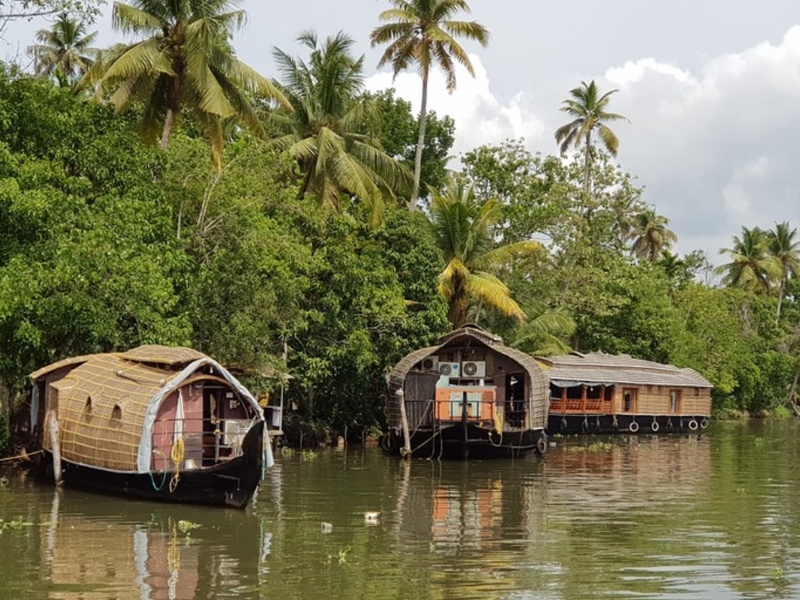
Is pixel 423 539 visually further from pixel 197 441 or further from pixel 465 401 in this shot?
pixel 465 401

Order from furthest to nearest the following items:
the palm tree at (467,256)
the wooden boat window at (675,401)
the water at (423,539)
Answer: the wooden boat window at (675,401) → the palm tree at (467,256) → the water at (423,539)

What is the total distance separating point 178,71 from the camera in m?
23.4

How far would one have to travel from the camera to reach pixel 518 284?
37.6 m

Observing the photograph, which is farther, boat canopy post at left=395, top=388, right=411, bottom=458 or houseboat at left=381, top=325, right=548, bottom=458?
houseboat at left=381, top=325, right=548, bottom=458

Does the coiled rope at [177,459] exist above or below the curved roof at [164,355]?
below

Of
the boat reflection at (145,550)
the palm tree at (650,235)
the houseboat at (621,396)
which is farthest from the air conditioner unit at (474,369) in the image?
the palm tree at (650,235)

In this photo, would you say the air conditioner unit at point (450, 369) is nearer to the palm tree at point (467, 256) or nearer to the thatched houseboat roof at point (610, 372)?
the palm tree at point (467, 256)

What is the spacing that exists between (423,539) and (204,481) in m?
3.71

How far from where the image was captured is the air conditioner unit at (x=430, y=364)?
90.2 ft

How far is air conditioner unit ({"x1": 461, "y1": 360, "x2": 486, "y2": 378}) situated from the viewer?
27.7 m

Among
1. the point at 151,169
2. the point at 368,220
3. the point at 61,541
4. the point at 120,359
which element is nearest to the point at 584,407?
the point at 368,220

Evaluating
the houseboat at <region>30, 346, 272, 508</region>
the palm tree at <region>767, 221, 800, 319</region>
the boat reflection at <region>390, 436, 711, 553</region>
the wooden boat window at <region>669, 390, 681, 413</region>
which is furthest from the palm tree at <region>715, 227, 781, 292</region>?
the houseboat at <region>30, 346, 272, 508</region>

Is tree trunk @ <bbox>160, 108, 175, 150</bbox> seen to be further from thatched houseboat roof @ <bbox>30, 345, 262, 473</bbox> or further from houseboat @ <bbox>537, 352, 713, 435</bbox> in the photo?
houseboat @ <bbox>537, 352, 713, 435</bbox>

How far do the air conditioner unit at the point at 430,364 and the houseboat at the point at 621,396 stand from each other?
27.3 feet
